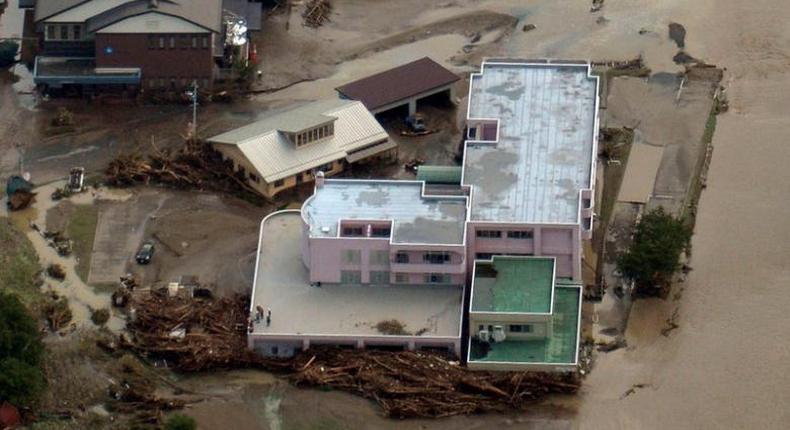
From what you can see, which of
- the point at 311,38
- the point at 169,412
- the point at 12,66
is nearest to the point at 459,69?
the point at 311,38

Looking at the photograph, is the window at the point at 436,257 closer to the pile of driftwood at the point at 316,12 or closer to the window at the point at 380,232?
the window at the point at 380,232

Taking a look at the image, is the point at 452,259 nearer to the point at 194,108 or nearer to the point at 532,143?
the point at 532,143

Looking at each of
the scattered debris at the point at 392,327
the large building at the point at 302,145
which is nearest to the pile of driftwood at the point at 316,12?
the large building at the point at 302,145

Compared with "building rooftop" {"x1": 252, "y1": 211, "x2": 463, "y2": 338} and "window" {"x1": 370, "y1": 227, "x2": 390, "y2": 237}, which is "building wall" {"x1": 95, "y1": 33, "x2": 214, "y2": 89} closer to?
"building rooftop" {"x1": 252, "y1": 211, "x2": 463, "y2": 338}

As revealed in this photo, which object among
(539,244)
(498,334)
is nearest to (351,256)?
(498,334)

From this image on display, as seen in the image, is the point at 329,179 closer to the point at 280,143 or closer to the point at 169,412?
the point at 280,143
